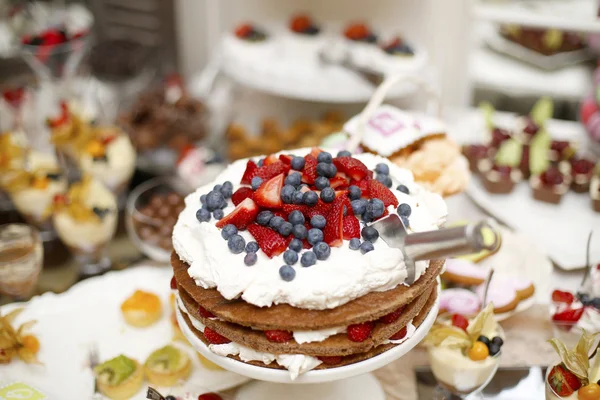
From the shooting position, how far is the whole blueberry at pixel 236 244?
1.11m

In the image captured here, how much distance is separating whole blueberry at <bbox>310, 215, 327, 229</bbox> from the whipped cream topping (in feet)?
0.17

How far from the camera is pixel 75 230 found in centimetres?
175

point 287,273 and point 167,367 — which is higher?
point 287,273

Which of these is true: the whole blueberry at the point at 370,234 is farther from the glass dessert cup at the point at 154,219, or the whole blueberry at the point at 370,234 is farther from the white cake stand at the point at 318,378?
the glass dessert cup at the point at 154,219

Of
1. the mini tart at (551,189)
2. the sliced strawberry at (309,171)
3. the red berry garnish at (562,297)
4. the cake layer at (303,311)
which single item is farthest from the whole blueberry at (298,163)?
the mini tart at (551,189)

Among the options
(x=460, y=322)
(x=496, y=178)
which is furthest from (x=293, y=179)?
(x=496, y=178)

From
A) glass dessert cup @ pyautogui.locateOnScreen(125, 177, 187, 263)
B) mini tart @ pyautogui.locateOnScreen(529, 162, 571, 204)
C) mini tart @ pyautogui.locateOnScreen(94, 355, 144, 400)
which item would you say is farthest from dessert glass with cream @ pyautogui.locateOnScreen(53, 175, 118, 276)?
mini tart @ pyautogui.locateOnScreen(529, 162, 571, 204)

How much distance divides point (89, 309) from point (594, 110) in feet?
5.74

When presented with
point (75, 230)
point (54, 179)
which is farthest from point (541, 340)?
point (54, 179)

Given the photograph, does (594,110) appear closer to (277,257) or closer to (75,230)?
(277,257)

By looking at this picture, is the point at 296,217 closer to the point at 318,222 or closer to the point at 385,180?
the point at 318,222

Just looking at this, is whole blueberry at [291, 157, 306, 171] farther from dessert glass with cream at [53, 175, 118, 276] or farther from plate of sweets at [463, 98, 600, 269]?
plate of sweets at [463, 98, 600, 269]

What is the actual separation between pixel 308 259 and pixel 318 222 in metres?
0.09

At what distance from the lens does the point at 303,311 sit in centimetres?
106
